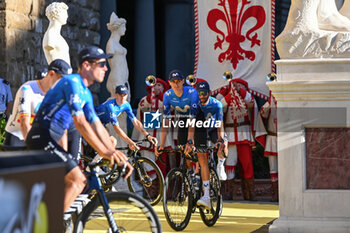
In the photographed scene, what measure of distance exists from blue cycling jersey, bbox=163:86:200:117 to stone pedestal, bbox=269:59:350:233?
204 cm

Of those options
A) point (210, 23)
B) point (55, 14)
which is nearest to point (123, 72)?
point (210, 23)

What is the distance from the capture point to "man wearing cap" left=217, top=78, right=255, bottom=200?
1509 centimetres

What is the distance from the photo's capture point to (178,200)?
10.6 metres

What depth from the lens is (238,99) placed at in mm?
15078

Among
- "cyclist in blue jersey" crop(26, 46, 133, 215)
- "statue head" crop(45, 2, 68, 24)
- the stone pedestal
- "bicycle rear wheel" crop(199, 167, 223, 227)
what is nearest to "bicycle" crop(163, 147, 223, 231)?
"bicycle rear wheel" crop(199, 167, 223, 227)

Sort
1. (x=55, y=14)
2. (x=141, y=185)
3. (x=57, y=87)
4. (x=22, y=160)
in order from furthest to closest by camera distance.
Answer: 1. (x=141, y=185)
2. (x=55, y=14)
3. (x=57, y=87)
4. (x=22, y=160)

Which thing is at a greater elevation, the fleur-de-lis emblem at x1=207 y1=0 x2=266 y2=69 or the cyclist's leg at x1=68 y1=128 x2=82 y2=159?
the fleur-de-lis emblem at x1=207 y1=0 x2=266 y2=69

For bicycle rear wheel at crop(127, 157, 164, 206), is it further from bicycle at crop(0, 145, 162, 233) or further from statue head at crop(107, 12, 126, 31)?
bicycle at crop(0, 145, 162, 233)

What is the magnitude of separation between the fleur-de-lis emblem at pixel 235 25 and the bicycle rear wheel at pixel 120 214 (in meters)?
9.61

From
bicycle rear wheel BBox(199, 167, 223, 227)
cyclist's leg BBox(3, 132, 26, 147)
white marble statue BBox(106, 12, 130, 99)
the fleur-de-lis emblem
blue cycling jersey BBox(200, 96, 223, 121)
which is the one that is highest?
the fleur-de-lis emblem

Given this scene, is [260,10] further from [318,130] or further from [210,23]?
[318,130]

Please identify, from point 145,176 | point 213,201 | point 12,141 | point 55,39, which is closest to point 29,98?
point 12,141

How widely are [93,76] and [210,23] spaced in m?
9.41

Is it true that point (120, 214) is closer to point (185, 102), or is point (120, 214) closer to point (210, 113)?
point (210, 113)
